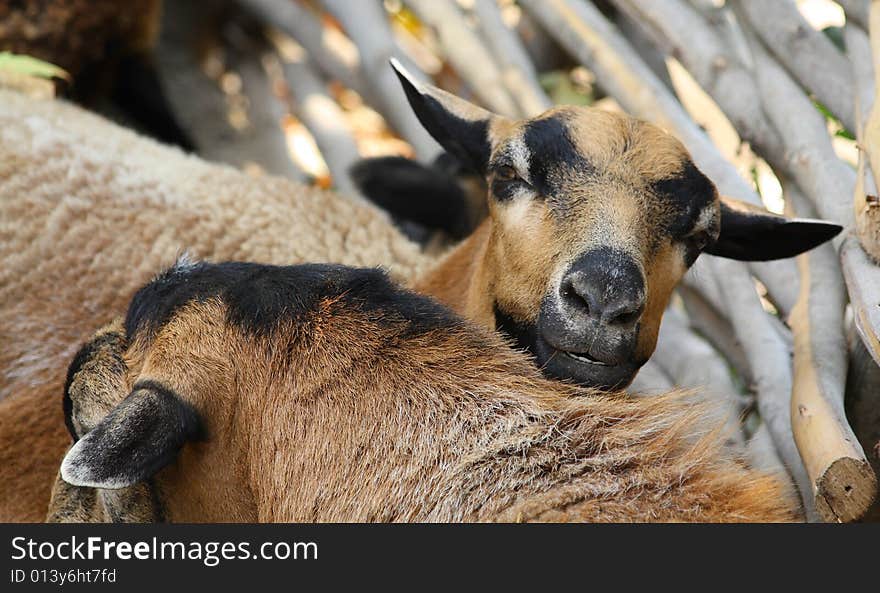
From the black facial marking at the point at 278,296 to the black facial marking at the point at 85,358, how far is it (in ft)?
0.16

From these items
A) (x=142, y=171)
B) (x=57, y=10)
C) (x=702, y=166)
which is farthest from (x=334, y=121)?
(x=702, y=166)

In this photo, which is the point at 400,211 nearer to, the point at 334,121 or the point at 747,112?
the point at 747,112

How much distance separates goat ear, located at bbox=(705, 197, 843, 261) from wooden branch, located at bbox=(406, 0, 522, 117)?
2.03m

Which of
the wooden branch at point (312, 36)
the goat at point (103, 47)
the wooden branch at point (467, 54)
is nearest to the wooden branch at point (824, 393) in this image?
the wooden branch at point (467, 54)

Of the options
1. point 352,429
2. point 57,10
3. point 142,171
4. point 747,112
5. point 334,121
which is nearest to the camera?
point 352,429

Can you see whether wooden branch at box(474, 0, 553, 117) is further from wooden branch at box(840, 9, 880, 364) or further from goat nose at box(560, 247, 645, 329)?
goat nose at box(560, 247, 645, 329)

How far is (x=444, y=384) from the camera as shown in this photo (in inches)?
107

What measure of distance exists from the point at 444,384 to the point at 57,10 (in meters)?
4.60

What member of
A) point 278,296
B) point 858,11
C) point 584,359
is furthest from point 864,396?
point 278,296

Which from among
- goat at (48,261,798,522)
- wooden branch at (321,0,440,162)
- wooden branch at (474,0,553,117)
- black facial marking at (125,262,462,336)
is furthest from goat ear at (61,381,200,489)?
wooden branch at (321,0,440,162)

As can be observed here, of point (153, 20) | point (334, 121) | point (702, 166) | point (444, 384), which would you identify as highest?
point (444, 384)

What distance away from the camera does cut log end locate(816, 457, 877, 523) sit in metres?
2.87

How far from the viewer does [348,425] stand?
8.79 feet

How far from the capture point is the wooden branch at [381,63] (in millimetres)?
6340
